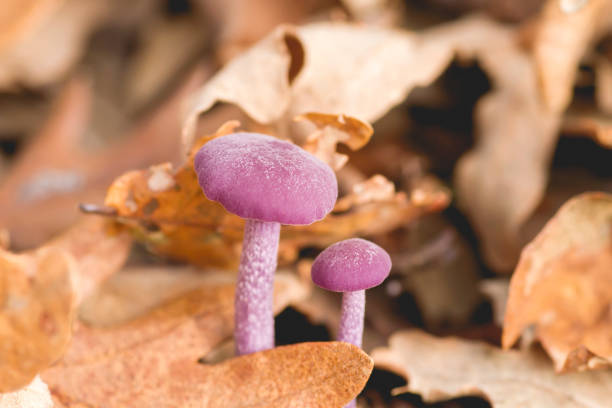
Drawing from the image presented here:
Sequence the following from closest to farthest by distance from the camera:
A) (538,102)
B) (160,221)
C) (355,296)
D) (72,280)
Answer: (72,280), (355,296), (160,221), (538,102)

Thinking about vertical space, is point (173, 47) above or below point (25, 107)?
above

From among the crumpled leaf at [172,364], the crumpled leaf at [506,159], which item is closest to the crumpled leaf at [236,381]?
the crumpled leaf at [172,364]

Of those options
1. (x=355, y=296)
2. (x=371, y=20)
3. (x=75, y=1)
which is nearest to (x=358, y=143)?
(x=355, y=296)

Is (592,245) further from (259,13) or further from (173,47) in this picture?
(173,47)

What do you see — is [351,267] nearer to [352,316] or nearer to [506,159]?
[352,316]

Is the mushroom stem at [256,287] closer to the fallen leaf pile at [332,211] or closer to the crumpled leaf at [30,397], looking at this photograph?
the fallen leaf pile at [332,211]

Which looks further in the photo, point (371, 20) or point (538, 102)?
point (371, 20)
